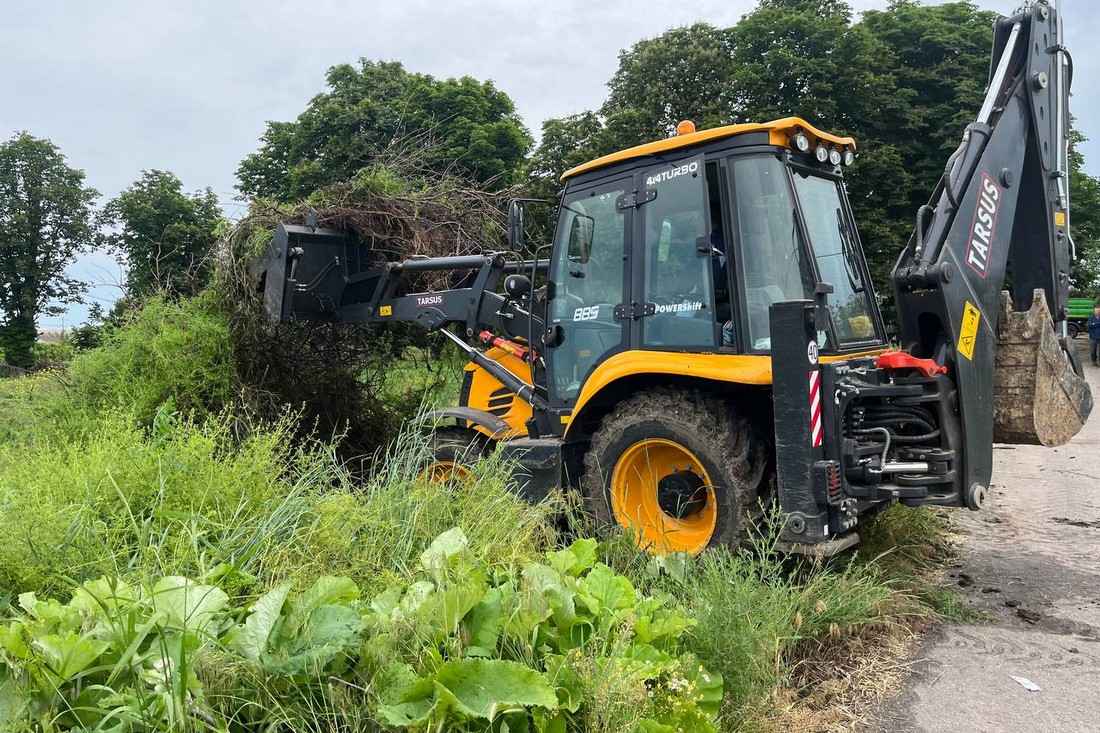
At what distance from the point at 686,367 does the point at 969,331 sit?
155cm

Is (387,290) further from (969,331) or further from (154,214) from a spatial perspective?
(154,214)

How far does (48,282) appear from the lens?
28984 millimetres

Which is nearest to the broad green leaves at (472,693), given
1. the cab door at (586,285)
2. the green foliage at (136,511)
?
the green foliage at (136,511)

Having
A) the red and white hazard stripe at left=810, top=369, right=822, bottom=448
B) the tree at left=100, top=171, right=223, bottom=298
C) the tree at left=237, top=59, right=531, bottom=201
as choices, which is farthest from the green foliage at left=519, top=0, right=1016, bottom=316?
the red and white hazard stripe at left=810, top=369, right=822, bottom=448

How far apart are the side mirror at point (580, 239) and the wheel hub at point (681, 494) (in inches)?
60.8

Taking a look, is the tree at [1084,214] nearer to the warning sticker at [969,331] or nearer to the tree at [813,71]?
the tree at [813,71]

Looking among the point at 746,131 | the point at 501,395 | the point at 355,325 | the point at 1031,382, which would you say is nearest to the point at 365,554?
the point at 746,131

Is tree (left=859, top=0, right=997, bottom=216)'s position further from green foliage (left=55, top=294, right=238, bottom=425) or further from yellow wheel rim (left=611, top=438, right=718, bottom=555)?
green foliage (left=55, top=294, right=238, bottom=425)

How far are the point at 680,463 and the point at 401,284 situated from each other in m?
3.44

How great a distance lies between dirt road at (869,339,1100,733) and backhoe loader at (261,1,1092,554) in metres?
0.71

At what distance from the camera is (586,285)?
5.09 m

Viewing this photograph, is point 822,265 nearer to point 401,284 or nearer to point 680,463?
point 680,463

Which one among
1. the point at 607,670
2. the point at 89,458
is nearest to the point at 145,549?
the point at 89,458

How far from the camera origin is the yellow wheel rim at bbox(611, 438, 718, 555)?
4445 mm
